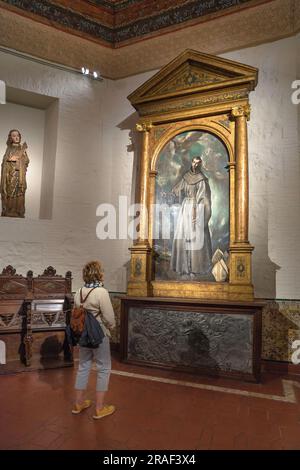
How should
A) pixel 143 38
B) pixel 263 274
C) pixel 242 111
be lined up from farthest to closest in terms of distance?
pixel 143 38 → pixel 263 274 → pixel 242 111

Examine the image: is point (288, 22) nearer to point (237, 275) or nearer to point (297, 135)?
point (297, 135)

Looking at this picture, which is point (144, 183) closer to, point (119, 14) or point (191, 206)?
point (191, 206)

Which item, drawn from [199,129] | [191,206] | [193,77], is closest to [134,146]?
[199,129]

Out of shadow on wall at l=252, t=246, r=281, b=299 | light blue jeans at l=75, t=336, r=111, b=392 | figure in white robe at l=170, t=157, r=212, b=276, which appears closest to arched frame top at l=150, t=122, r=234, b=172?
figure in white robe at l=170, t=157, r=212, b=276

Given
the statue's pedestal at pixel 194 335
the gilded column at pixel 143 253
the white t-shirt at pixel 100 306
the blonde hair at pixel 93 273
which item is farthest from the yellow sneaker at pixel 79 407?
the gilded column at pixel 143 253

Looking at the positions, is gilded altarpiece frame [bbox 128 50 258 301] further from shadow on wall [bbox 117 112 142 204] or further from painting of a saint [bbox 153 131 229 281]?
shadow on wall [bbox 117 112 142 204]

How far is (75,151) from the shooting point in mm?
7156

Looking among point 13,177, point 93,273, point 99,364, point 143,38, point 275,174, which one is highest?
point 143,38

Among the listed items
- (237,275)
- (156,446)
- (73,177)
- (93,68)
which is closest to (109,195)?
(73,177)

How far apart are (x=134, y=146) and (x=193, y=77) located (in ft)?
5.61

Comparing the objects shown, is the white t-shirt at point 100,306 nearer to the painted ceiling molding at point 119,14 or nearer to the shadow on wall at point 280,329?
the shadow on wall at point 280,329

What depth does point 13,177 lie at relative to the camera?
6988mm

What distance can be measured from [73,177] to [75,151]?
52 centimetres

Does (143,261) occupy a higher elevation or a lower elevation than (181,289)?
higher
